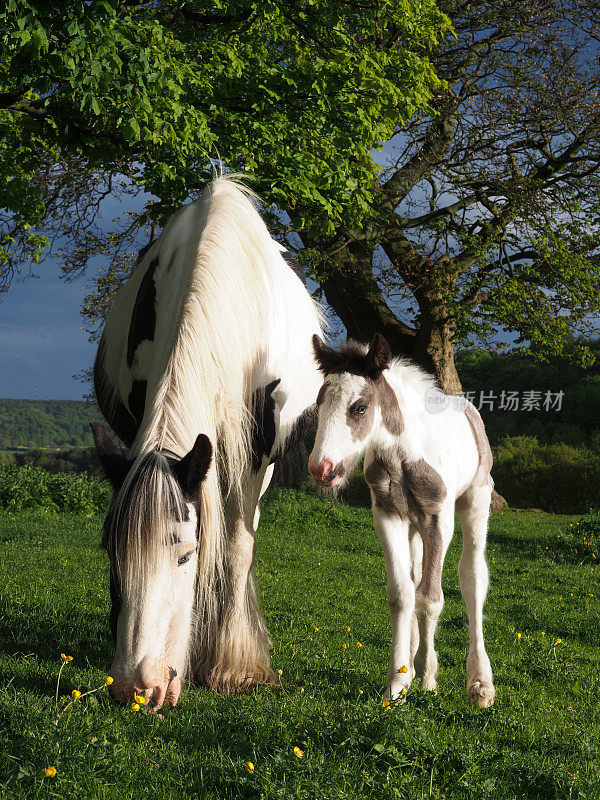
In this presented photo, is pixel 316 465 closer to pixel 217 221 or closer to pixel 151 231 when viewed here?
pixel 217 221

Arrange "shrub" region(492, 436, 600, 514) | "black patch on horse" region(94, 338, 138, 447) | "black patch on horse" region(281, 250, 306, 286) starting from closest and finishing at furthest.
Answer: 1. "black patch on horse" region(94, 338, 138, 447)
2. "black patch on horse" region(281, 250, 306, 286)
3. "shrub" region(492, 436, 600, 514)

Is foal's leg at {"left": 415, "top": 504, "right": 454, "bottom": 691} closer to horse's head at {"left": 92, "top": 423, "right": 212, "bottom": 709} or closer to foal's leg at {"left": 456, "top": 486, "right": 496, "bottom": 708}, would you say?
foal's leg at {"left": 456, "top": 486, "right": 496, "bottom": 708}

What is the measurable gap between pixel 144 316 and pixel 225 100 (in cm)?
728

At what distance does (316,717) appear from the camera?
10.9 feet

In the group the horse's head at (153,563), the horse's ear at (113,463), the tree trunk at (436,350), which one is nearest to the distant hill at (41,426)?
the tree trunk at (436,350)

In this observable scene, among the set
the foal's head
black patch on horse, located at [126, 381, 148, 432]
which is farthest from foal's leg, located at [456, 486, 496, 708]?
black patch on horse, located at [126, 381, 148, 432]

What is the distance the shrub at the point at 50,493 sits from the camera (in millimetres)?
14844

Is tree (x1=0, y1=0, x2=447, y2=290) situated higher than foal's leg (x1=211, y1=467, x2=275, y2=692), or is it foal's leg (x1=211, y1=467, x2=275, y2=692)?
tree (x1=0, y1=0, x2=447, y2=290)

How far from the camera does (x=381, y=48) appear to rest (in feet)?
45.0

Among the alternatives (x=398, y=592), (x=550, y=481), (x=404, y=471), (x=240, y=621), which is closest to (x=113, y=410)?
(x=240, y=621)

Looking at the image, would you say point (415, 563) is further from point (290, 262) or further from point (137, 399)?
point (290, 262)

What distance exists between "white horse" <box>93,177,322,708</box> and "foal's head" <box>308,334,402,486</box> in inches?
21.1

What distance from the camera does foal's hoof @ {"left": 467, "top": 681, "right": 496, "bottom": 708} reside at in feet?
14.5

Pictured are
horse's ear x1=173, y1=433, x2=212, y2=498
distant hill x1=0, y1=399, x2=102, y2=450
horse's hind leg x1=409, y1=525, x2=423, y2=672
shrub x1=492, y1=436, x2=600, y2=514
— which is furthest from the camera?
distant hill x1=0, y1=399, x2=102, y2=450
